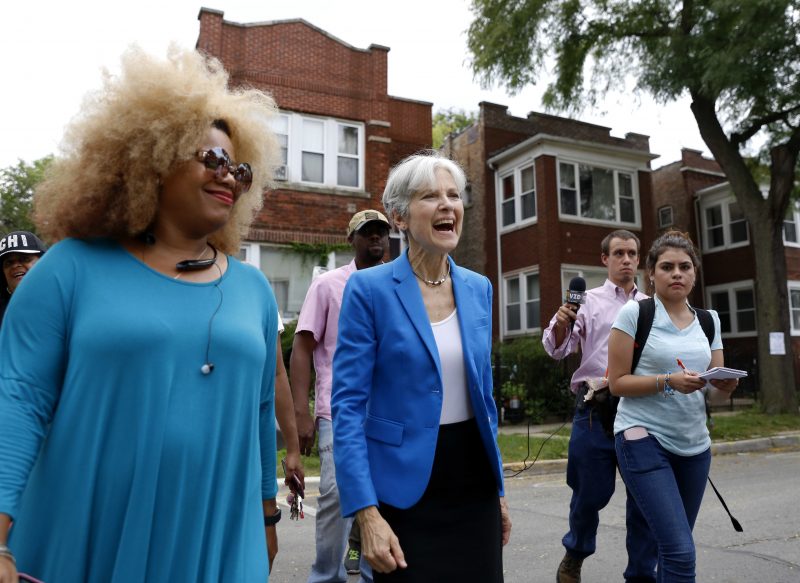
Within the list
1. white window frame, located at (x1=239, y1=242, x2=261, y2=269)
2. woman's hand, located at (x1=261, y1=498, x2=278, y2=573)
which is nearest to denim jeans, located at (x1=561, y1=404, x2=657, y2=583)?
woman's hand, located at (x1=261, y1=498, x2=278, y2=573)

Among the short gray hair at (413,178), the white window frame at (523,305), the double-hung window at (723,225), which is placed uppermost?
the double-hung window at (723,225)

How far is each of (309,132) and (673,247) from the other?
52.5 feet

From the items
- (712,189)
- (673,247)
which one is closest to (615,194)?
(712,189)

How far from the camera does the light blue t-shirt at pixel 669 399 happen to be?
359 cm

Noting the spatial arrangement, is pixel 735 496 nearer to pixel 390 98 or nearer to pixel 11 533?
pixel 11 533

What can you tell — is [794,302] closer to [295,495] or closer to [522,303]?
[522,303]

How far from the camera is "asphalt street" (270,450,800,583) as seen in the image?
16.5 feet

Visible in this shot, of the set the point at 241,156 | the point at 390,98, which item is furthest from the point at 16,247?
the point at 390,98

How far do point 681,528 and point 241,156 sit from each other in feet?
8.69

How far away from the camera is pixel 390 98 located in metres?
20.7

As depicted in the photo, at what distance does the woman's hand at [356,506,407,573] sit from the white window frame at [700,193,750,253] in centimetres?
2639

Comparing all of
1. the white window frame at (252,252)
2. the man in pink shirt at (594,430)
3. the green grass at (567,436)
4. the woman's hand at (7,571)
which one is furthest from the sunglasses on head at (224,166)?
the white window frame at (252,252)

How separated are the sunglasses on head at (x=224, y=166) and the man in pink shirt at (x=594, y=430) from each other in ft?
8.25

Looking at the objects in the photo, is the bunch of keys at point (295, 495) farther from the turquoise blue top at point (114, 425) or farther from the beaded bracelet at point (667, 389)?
the beaded bracelet at point (667, 389)
